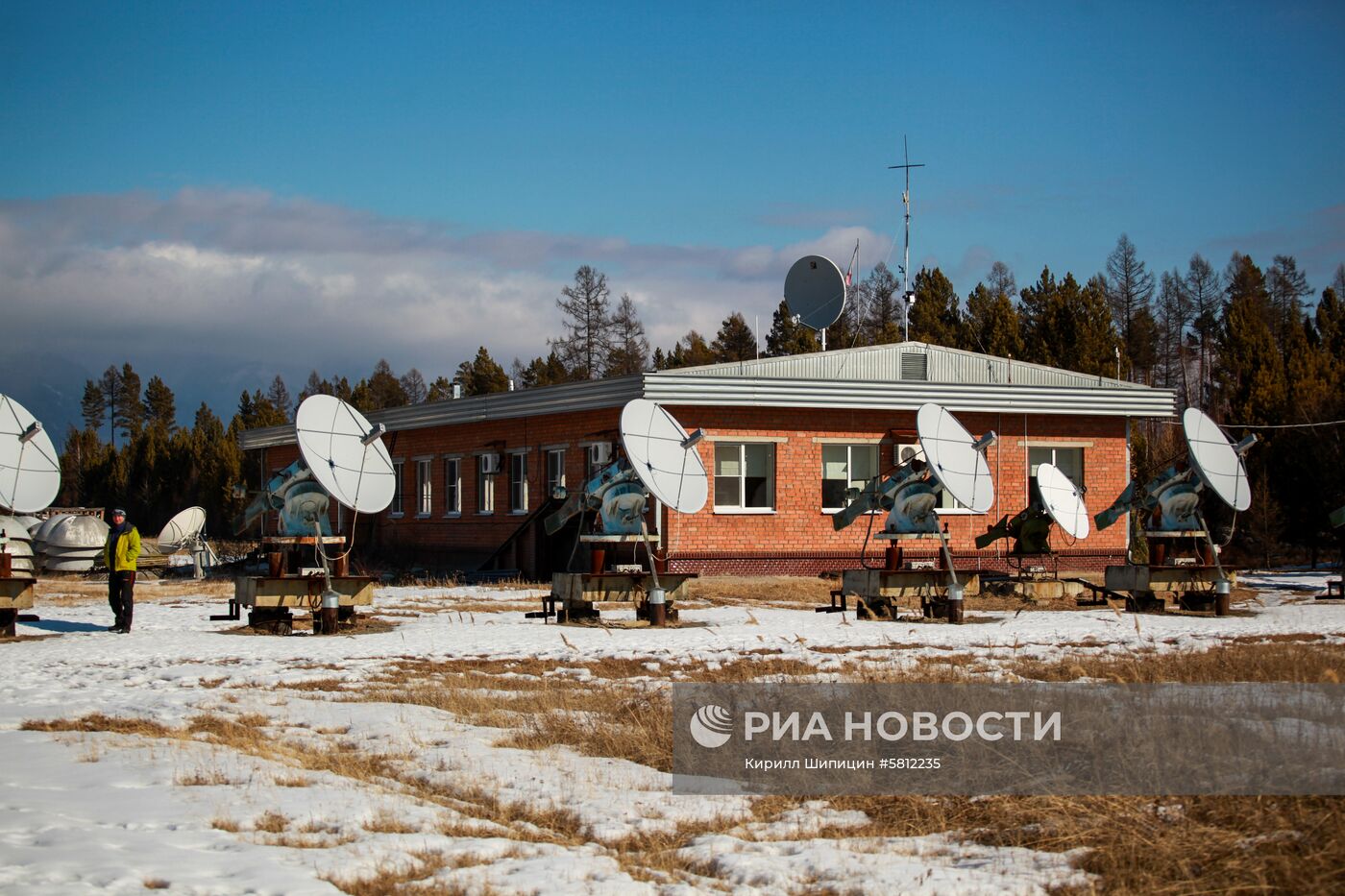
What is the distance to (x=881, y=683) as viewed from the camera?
38.1ft

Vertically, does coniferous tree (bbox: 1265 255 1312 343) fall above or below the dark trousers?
above

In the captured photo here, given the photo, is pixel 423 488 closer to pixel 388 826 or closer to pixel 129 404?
pixel 388 826

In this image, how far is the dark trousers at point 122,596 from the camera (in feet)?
61.1

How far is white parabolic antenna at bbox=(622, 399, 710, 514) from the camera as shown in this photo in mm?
19984

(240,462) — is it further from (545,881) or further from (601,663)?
(545,881)

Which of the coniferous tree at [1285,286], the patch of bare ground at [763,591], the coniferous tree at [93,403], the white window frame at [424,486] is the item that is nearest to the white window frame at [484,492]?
the white window frame at [424,486]

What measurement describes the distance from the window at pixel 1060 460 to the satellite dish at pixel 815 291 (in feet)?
19.0

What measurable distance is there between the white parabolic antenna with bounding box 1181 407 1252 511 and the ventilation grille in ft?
32.7

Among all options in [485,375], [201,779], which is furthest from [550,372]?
[201,779]

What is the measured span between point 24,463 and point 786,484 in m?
15.8

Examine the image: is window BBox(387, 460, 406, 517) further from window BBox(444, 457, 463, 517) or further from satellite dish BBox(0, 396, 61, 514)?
satellite dish BBox(0, 396, 61, 514)

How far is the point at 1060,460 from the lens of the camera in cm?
3247

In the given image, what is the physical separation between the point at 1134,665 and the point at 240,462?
2337 inches

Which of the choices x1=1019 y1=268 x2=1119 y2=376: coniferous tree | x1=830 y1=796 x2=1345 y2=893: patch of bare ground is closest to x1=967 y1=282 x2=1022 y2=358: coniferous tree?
x1=1019 y1=268 x2=1119 y2=376: coniferous tree
